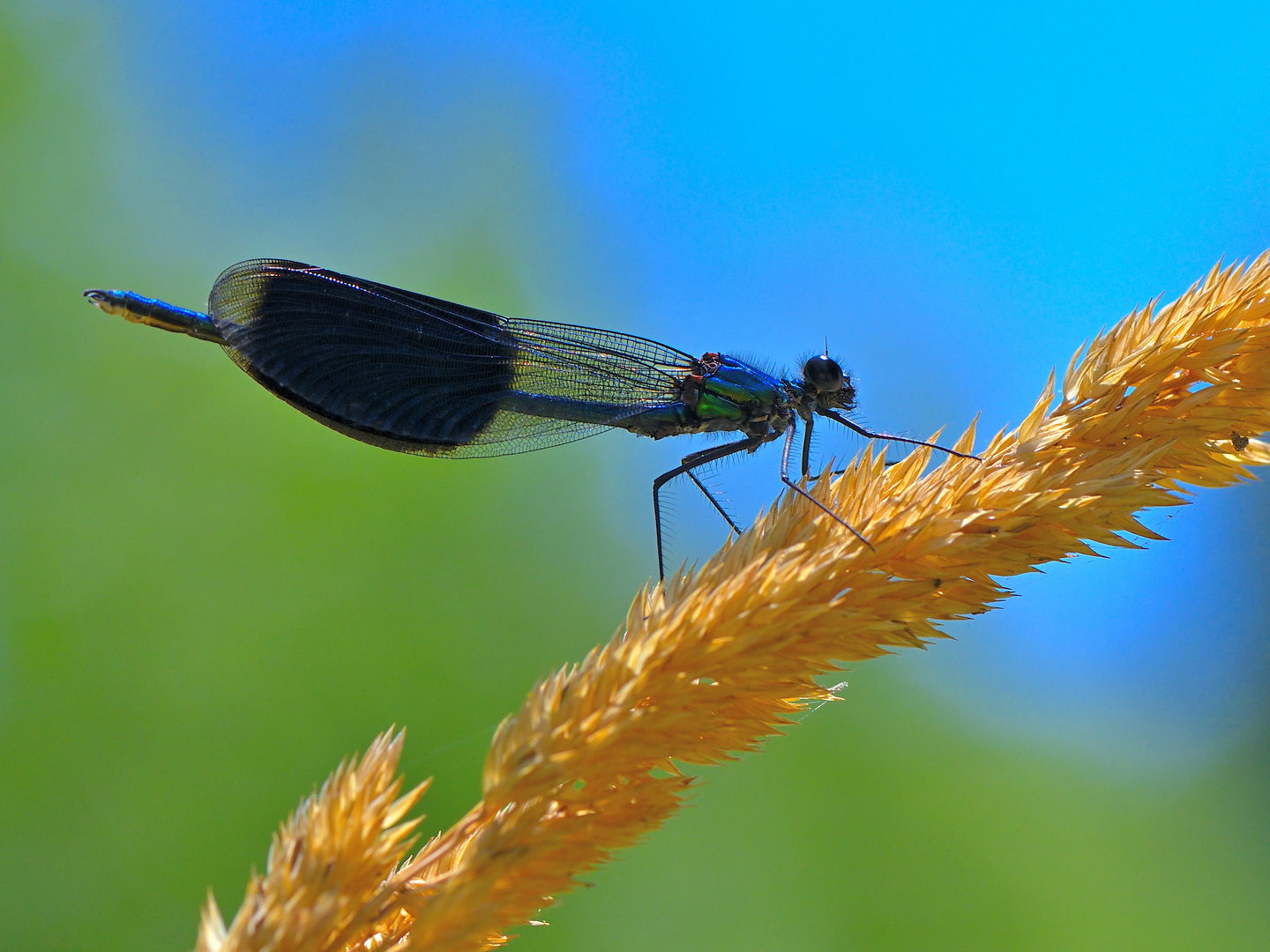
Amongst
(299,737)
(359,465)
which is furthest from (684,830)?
(359,465)

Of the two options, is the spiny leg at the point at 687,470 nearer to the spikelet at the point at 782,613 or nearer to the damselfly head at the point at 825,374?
the damselfly head at the point at 825,374

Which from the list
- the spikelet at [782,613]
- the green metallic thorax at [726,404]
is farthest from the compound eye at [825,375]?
the spikelet at [782,613]

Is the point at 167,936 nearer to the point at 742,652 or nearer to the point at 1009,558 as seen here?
the point at 742,652

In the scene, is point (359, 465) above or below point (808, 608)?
above

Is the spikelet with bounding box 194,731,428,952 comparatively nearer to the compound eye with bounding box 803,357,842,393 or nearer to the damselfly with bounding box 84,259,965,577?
the damselfly with bounding box 84,259,965,577

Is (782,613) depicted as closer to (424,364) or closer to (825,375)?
(825,375)

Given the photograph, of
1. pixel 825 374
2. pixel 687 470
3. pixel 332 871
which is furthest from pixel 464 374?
pixel 332 871
